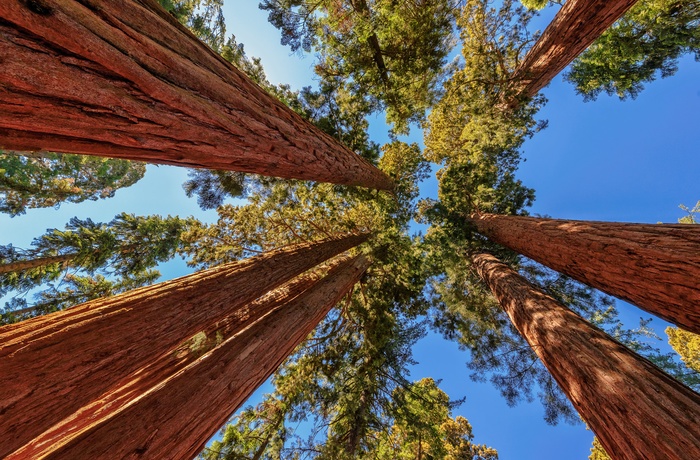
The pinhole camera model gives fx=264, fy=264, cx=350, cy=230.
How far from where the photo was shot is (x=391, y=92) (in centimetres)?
806

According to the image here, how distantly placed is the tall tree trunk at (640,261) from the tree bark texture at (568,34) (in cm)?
424

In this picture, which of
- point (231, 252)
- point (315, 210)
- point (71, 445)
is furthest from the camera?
point (315, 210)

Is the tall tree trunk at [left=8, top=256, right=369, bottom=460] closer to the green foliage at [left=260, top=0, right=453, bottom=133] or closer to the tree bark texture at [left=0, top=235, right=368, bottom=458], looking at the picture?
the tree bark texture at [left=0, top=235, right=368, bottom=458]

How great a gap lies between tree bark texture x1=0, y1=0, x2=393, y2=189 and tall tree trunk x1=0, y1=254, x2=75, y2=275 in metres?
8.78

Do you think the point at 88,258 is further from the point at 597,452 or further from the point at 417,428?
the point at 597,452

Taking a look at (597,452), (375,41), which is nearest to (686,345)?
(597,452)

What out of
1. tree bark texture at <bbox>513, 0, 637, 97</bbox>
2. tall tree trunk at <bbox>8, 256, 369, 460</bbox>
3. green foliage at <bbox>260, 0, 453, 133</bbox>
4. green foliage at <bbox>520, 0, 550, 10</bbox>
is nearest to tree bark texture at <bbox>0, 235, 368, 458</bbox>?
tall tree trunk at <bbox>8, 256, 369, 460</bbox>

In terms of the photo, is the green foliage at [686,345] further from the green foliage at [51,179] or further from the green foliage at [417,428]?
the green foliage at [51,179]

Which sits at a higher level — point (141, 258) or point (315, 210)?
point (315, 210)

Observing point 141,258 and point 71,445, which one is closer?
point 71,445

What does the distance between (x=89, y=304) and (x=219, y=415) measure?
1814mm

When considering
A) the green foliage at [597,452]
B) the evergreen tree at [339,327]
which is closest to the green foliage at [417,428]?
the evergreen tree at [339,327]

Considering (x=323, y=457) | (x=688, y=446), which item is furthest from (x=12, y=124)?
(x=323, y=457)

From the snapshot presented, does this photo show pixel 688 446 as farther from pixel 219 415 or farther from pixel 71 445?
pixel 71 445
